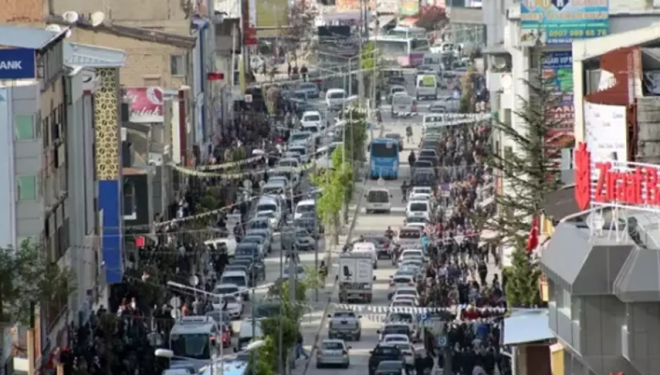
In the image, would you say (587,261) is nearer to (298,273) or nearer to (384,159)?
(298,273)

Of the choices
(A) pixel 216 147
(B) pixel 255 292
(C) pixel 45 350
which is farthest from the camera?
(A) pixel 216 147

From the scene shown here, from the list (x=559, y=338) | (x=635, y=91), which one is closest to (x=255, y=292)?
(x=635, y=91)

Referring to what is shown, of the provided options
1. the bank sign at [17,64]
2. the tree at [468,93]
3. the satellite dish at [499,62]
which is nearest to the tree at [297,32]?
the tree at [468,93]

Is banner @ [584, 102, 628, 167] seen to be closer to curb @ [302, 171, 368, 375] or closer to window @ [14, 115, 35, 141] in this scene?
window @ [14, 115, 35, 141]

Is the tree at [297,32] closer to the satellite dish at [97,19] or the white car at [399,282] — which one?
the satellite dish at [97,19]

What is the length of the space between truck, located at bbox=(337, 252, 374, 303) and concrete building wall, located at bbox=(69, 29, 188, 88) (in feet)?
77.0

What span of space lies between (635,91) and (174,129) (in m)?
59.2

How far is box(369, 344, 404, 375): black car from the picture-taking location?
7226cm

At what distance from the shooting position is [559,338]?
4616 centimetres

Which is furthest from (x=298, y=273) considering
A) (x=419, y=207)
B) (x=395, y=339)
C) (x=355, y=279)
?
(x=419, y=207)

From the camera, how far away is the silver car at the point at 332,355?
74625 millimetres

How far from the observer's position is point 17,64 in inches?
2837

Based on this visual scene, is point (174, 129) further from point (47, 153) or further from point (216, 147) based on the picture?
point (47, 153)

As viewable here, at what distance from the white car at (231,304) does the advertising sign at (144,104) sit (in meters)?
22.7
